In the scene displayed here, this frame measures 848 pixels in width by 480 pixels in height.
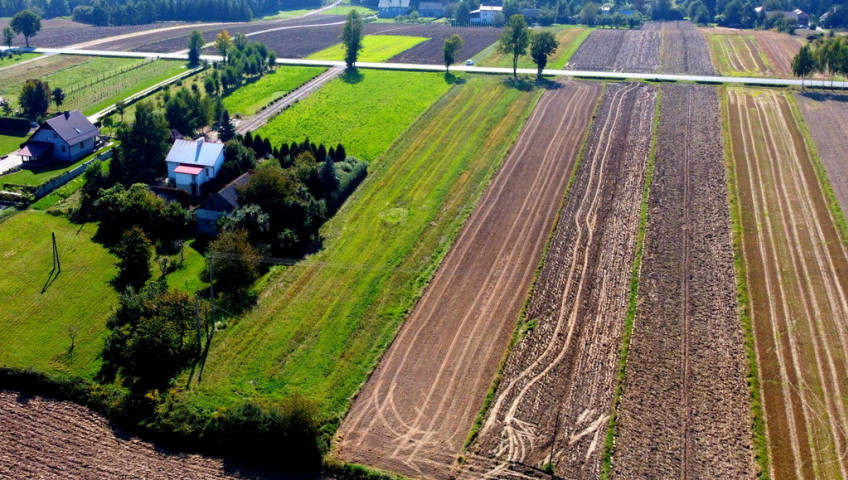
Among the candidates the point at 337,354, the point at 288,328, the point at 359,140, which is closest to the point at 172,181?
the point at 359,140

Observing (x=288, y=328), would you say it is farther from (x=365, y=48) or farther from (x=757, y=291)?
(x=365, y=48)

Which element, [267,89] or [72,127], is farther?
[267,89]

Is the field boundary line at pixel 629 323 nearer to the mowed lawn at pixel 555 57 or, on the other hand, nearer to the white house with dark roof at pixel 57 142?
the mowed lawn at pixel 555 57

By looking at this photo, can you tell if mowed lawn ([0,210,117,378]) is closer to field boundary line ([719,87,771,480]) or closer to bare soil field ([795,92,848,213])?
field boundary line ([719,87,771,480])

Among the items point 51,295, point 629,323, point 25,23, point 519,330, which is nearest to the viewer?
point 519,330

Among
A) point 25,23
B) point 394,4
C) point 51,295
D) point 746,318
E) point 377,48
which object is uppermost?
point 394,4

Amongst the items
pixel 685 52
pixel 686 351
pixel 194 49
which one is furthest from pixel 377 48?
pixel 686 351

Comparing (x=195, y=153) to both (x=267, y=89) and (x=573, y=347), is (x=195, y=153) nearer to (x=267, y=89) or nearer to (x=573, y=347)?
(x=267, y=89)
